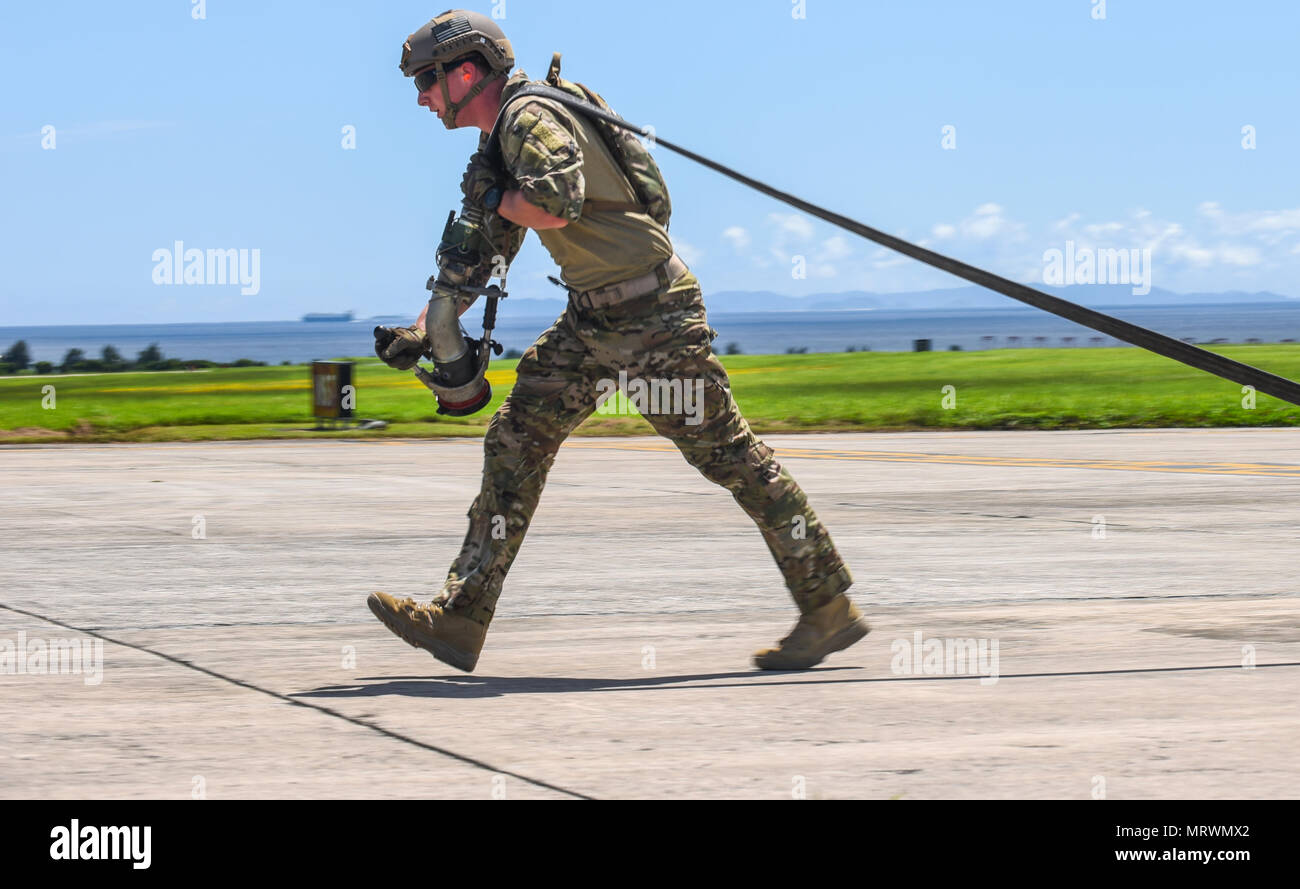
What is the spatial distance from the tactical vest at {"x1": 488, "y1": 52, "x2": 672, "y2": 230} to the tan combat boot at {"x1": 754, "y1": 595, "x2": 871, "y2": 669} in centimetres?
133

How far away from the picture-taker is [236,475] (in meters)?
15.0

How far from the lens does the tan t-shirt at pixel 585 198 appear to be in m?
5.48

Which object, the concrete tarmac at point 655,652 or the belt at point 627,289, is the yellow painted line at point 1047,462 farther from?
the belt at point 627,289

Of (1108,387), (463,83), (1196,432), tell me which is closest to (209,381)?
(1108,387)

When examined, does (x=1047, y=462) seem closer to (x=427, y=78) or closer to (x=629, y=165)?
(x=629, y=165)

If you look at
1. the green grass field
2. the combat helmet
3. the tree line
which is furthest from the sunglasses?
the tree line

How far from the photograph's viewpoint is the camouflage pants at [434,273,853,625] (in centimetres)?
572

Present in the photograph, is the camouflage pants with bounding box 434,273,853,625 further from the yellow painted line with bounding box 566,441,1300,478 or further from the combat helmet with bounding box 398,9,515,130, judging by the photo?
the yellow painted line with bounding box 566,441,1300,478

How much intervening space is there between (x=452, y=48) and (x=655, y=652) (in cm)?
215

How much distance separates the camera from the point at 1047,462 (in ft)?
52.5

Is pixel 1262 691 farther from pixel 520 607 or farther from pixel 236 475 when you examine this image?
pixel 236 475

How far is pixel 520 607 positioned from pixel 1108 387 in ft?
73.2

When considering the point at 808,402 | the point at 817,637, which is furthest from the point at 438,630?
the point at 808,402
